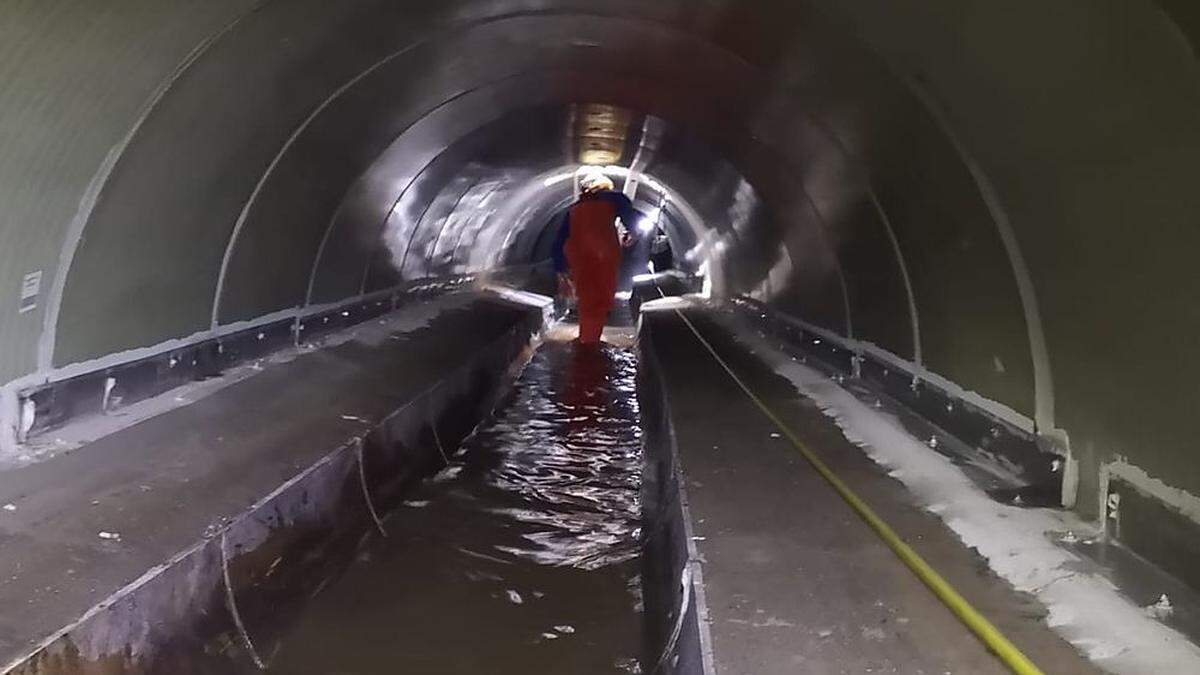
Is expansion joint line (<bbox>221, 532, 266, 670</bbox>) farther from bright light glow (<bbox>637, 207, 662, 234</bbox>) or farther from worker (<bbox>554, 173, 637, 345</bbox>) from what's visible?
bright light glow (<bbox>637, 207, 662, 234</bbox>)

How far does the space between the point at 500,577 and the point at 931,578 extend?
2.59 metres

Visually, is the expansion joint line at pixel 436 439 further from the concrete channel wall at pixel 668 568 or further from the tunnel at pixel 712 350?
the concrete channel wall at pixel 668 568

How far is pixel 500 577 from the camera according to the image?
18.9 ft

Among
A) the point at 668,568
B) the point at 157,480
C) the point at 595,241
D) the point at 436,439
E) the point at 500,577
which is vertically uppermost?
the point at 595,241

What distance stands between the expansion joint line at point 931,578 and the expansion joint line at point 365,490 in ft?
6.56

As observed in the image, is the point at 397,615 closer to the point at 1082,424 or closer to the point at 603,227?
the point at 1082,424

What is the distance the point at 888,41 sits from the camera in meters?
4.81

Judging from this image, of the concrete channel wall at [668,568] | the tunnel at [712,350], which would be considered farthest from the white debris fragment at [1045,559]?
the concrete channel wall at [668,568]

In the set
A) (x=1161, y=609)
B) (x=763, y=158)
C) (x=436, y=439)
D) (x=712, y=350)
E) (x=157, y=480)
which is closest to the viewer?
(x=1161, y=609)

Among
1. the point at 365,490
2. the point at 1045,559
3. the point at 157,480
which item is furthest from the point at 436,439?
the point at 1045,559

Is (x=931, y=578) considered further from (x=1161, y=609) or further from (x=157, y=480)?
(x=157, y=480)

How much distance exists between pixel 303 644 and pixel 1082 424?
2.88m

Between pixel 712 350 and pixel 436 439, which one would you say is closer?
pixel 436 439

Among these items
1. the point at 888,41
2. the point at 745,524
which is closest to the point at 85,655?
the point at 745,524
